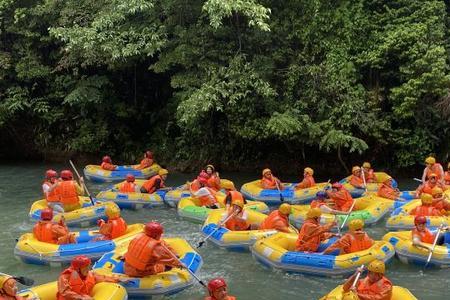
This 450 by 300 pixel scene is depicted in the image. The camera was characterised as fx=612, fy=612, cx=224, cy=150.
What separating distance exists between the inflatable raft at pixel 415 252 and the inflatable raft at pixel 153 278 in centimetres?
380

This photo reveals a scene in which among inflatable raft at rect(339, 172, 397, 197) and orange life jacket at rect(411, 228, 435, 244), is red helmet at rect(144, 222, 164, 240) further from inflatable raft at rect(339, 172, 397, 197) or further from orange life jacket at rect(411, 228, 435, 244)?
inflatable raft at rect(339, 172, 397, 197)

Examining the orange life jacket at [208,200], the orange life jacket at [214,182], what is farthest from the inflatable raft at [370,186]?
the orange life jacket at [208,200]

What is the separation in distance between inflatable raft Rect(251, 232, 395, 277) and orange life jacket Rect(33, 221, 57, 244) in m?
3.86

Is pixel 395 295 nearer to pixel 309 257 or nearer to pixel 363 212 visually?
pixel 309 257

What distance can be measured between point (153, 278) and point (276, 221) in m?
3.28

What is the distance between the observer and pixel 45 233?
38.4 feet

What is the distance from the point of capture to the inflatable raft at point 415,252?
11.0 m

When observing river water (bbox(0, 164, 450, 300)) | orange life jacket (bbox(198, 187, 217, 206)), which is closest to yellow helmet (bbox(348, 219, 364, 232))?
river water (bbox(0, 164, 450, 300))

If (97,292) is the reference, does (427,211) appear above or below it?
above

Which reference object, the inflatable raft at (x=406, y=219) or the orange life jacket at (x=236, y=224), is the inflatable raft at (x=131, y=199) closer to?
the orange life jacket at (x=236, y=224)

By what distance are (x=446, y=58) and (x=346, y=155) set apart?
14.0 ft

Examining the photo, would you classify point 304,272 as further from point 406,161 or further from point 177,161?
point 177,161

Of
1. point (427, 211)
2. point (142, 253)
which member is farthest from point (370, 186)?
point (142, 253)

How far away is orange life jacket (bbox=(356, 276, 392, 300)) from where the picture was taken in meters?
8.45
